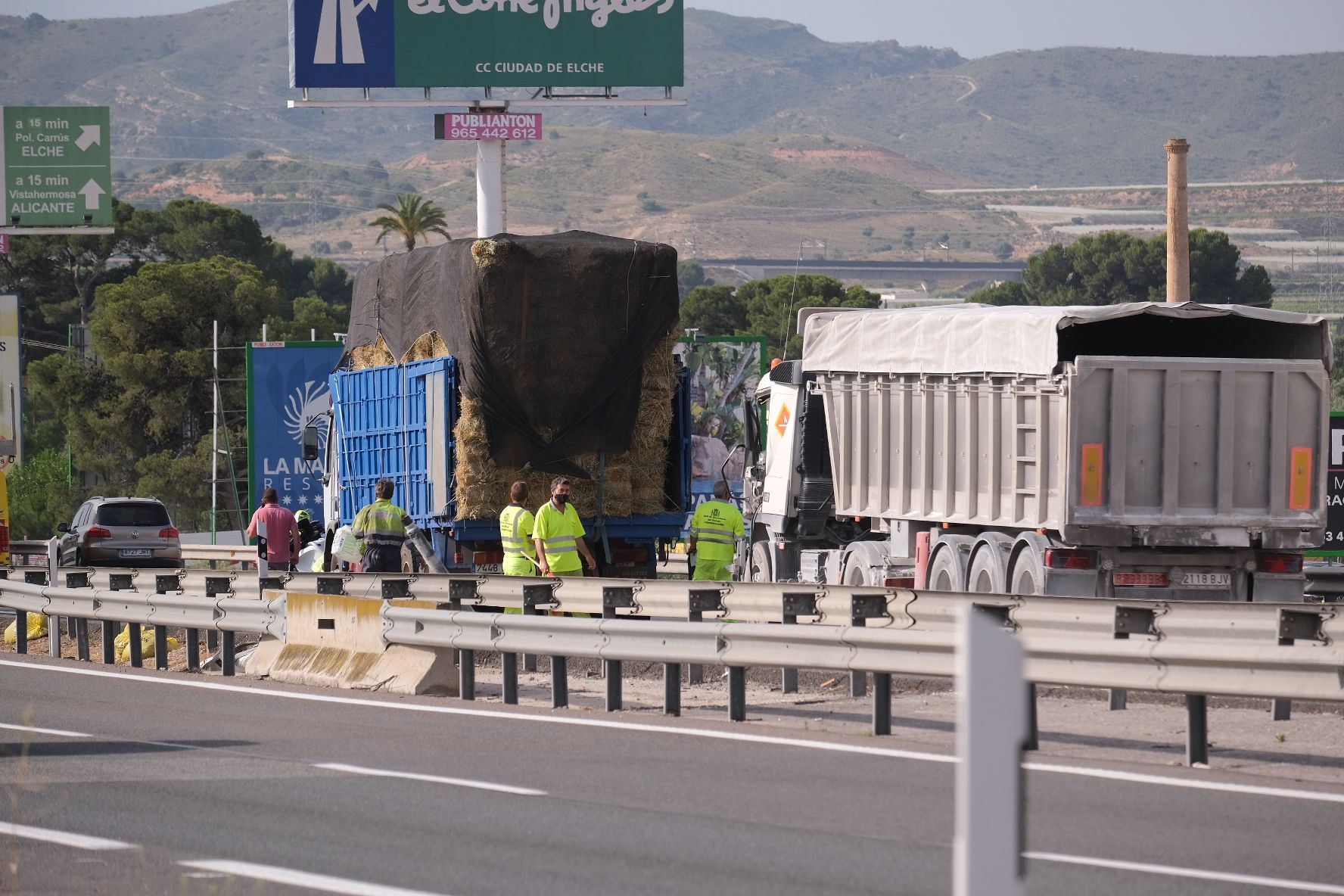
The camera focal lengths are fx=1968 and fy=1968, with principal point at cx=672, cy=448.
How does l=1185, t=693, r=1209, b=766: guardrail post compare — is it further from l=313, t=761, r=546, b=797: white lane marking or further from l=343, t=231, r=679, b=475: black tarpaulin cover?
l=343, t=231, r=679, b=475: black tarpaulin cover

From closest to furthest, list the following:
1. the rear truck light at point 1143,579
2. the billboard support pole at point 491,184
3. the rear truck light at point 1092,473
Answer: the rear truck light at point 1092,473
the rear truck light at point 1143,579
the billboard support pole at point 491,184

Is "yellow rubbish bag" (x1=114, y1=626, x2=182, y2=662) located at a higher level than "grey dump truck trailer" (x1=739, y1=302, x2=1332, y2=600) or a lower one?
lower

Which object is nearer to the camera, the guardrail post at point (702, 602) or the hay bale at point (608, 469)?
the guardrail post at point (702, 602)

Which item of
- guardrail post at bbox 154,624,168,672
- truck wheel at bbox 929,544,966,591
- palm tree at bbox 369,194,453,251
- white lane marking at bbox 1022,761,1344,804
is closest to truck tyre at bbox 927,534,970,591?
truck wheel at bbox 929,544,966,591

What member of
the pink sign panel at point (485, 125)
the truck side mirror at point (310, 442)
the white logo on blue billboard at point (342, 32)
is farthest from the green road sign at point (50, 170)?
the truck side mirror at point (310, 442)

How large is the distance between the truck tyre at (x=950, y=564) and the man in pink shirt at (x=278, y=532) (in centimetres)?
734

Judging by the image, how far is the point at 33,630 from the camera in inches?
930

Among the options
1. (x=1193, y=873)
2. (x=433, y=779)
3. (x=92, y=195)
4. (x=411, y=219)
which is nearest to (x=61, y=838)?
(x=433, y=779)

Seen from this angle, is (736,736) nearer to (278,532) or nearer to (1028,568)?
(1028,568)

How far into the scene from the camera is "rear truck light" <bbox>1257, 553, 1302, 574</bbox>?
1728cm

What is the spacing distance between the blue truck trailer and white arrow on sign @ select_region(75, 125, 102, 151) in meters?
25.6

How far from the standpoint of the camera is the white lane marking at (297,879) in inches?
283

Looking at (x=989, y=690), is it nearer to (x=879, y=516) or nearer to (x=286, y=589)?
(x=286, y=589)

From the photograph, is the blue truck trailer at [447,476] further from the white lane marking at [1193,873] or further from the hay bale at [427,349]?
the white lane marking at [1193,873]
